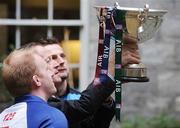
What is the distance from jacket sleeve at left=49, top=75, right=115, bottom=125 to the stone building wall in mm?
2960

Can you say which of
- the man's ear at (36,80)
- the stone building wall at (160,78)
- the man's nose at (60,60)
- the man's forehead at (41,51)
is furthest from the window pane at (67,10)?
the man's ear at (36,80)

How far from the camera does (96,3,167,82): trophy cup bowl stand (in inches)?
125

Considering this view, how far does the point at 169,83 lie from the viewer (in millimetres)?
6238

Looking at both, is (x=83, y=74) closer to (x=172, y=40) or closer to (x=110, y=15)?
(x=172, y=40)

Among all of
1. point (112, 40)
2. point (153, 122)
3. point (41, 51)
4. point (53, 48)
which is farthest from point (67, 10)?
point (112, 40)

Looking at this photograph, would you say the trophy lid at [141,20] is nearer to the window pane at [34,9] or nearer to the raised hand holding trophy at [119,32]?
the raised hand holding trophy at [119,32]

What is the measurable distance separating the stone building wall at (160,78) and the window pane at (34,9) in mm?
926

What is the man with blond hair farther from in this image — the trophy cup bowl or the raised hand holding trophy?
the trophy cup bowl

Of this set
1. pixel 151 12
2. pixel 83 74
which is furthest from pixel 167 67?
pixel 151 12

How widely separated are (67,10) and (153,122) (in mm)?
1242

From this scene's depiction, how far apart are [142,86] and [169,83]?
0.83 ft

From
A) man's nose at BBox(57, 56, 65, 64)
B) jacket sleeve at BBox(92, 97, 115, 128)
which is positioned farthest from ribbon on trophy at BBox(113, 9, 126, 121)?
man's nose at BBox(57, 56, 65, 64)

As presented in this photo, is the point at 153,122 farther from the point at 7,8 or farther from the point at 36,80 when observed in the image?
the point at 36,80

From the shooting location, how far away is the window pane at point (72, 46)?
20.1 feet
